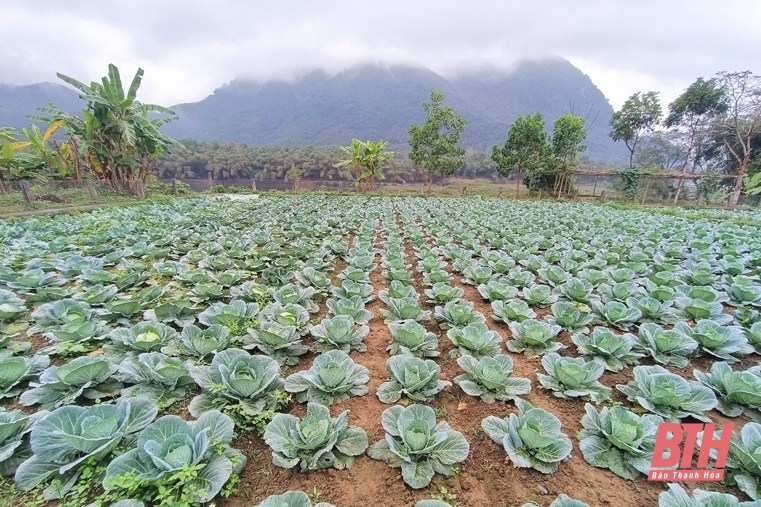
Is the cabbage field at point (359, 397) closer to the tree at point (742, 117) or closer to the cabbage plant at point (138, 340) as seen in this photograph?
the cabbage plant at point (138, 340)

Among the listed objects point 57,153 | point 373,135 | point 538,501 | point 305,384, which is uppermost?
point 373,135

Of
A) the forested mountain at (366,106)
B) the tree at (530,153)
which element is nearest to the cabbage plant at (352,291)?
the tree at (530,153)

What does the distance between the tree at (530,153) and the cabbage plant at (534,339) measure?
2819cm

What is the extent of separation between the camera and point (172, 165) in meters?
49.0

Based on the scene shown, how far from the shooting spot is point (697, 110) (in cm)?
2906

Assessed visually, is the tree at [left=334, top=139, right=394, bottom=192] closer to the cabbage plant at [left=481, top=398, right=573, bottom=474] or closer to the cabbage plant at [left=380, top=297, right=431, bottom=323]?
the cabbage plant at [left=380, top=297, right=431, bottom=323]

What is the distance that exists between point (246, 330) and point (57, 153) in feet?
81.6

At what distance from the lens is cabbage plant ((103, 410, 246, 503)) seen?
5.38 ft

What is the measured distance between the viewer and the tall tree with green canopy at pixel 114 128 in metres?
15.2

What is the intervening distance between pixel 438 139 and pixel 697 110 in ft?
77.6

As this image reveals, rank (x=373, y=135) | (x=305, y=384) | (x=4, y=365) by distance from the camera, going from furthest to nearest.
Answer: (x=373, y=135) → (x=305, y=384) → (x=4, y=365)

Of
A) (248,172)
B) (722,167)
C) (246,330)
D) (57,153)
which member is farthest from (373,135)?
(246,330)

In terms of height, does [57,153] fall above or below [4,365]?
above

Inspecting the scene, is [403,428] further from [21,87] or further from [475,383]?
[21,87]
